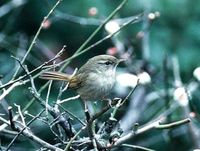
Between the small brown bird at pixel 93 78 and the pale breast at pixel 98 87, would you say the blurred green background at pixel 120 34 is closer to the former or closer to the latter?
the small brown bird at pixel 93 78

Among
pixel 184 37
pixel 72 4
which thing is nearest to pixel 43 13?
pixel 72 4

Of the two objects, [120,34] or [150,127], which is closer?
[150,127]

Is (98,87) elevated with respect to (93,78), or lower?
lower

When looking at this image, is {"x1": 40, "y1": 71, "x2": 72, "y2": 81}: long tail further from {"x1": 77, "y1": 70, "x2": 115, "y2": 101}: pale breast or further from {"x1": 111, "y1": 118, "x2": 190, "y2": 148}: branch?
{"x1": 111, "y1": 118, "x2": 190, "y2": 148}: branch

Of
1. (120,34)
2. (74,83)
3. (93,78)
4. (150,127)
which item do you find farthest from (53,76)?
(120,34)

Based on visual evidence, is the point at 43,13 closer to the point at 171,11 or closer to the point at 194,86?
the point at 171,11

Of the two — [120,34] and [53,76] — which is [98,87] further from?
[120,34]

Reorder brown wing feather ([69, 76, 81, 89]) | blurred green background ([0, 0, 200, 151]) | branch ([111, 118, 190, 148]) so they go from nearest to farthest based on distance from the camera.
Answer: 1. branch ([111, 118, 190, 148])
2. brown wing feather ([69, 76, 81, 89])
3. blurred green background ([0, 0, 200, 151])

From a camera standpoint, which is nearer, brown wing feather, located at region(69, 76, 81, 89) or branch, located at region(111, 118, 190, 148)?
branch, located at region(111, 118, 190, 148)

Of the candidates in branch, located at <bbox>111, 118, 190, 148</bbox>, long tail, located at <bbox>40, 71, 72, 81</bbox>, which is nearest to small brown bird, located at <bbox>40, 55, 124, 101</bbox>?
long tail, located at <bbox>40, 71, 72, 81</bbox>

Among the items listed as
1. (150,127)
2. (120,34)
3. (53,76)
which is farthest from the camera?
(120,34)
